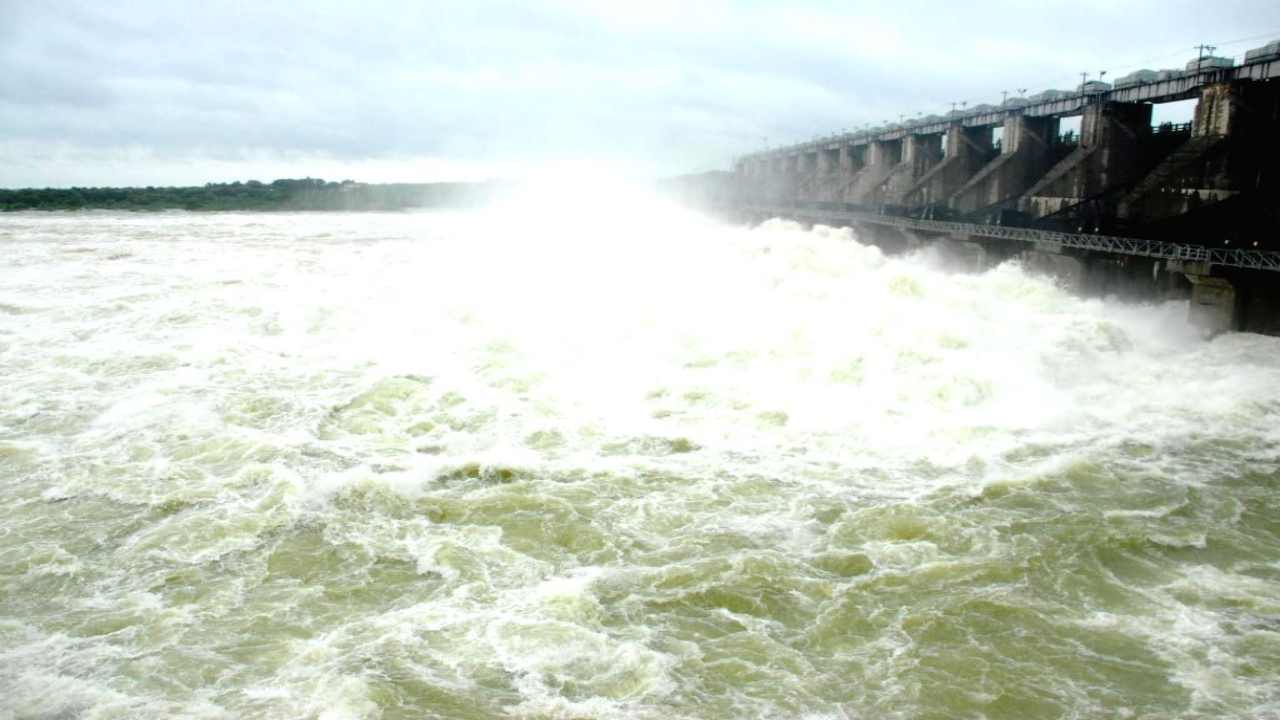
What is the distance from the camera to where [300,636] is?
6.42 metres

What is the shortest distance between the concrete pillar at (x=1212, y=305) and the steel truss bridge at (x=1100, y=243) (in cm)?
57

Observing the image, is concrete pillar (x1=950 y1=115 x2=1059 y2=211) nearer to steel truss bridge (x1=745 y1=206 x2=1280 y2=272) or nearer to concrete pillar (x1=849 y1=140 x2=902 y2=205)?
steel truss bridge (x1=745 y1=206 x2=1280 y2=272)

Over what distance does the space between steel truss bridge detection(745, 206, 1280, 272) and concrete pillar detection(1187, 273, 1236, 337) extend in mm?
569

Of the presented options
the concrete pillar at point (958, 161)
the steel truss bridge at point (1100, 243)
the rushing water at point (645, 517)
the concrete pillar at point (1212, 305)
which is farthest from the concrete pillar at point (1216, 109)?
the concrete pillar at point (958, 161)

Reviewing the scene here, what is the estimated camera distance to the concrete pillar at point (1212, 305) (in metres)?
16.8

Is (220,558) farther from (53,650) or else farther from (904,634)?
(904,634)

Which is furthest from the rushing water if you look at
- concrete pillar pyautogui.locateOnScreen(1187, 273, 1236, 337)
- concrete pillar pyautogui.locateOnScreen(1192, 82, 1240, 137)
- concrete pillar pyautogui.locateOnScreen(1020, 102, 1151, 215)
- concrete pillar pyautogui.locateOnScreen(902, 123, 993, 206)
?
concrete pillar pyautogui.locateOnScreen(902, 123, 993, 206)

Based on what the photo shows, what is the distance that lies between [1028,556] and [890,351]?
6.65 meters

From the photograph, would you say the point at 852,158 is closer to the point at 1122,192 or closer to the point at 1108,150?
the point at 1108,150

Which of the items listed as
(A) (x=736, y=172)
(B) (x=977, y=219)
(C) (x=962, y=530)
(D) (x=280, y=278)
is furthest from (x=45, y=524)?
(A) (x=736, y=172)

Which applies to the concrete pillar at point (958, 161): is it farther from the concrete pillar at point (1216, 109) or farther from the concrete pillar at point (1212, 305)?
the concrete pillar at point (1212, 305)

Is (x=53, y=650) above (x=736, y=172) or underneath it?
underneath

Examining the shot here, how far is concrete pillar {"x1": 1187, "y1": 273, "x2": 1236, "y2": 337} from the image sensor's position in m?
16.8

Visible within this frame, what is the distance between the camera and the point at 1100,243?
64.5ft
